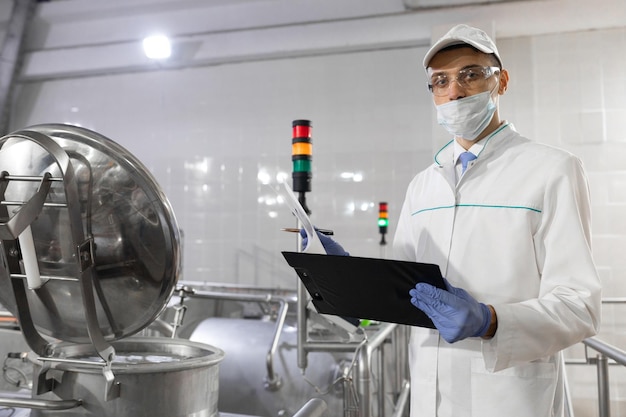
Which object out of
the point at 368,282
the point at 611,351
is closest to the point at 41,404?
the point at 368,282

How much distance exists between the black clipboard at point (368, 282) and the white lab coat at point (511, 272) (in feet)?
→ 0.53

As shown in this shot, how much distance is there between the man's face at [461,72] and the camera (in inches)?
45.3

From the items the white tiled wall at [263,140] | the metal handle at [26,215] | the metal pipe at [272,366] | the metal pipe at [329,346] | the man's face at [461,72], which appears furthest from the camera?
the white tiled wall at [263,140]

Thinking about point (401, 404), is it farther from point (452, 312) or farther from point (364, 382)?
point (452, 312)

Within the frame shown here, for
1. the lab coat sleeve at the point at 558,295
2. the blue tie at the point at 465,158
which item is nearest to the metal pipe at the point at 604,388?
the lab coat sleeve at the point at 558,295

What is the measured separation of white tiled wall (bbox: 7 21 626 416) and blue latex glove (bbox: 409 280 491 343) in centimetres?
275

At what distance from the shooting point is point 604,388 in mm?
1860

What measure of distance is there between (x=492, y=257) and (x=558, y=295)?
0.16m

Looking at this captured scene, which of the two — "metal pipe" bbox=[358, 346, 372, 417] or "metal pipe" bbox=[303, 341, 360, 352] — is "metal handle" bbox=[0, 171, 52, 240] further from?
"metal pipe" bbox=[303, 341, 360, 352]

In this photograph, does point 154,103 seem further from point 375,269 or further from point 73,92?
point 375,269

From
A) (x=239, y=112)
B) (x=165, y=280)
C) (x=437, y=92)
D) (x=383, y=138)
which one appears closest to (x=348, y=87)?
(x=383, y=138)

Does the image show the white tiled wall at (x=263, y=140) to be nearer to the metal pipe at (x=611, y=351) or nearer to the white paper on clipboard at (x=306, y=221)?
the metal pipe at (x=611, y=351)

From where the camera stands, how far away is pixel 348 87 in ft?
12.8

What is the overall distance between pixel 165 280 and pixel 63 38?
421cm
